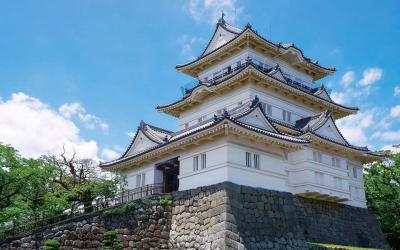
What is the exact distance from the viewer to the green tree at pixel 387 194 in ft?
111

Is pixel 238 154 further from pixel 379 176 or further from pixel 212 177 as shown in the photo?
pixel 379 176

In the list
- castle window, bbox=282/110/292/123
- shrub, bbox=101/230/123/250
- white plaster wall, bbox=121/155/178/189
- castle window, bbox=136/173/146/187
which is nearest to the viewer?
shrub, bbox=101/230/123/250

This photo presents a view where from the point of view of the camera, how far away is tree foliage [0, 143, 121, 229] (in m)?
20.4

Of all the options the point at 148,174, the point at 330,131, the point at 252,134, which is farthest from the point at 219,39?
the point at 252,134

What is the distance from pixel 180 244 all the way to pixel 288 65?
1632 centimetres

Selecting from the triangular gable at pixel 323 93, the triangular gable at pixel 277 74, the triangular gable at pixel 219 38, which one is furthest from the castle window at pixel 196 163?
the triangular gable at pixel 323 93

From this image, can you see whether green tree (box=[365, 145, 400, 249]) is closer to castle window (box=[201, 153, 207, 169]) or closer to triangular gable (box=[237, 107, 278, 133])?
triangular gable (box=[237, 107, 278, 133])

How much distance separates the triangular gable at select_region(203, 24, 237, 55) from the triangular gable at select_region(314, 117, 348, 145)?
9463 mm

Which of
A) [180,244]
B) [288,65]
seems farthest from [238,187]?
[288,65]

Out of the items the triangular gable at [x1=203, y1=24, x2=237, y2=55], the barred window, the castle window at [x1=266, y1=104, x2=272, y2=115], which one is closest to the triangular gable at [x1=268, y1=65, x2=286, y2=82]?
the castle window at [x1=266, y1=104, x2=272, y2=115]

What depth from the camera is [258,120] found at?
21.6 m

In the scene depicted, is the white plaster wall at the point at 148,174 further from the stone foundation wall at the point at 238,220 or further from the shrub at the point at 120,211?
the shrub at the point at 120,211

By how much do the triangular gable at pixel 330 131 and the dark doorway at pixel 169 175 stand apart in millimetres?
8955

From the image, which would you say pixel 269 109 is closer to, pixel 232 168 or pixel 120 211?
pixel 232 168
